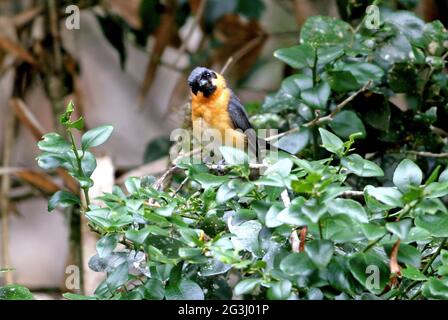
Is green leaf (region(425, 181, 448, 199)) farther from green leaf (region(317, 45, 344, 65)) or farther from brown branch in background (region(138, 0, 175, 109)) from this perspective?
brown branch in background (region(138, 0, 175, 109))

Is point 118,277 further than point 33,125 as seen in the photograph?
No

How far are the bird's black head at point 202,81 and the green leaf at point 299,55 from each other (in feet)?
1.77

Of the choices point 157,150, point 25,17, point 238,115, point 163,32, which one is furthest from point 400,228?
point 25,17

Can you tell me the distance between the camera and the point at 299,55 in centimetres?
192

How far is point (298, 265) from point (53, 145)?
0.54 meters

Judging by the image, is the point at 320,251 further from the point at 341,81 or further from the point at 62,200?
the point at 341,81

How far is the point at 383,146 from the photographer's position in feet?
7.14

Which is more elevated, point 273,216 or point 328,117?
point 328,117

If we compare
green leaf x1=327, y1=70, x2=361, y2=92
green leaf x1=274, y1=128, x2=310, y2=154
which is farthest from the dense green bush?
green leaf x1=327, y1=70, x2=361, y2=92

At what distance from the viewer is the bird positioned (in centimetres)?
238

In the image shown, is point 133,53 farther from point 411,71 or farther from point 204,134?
point 411,71

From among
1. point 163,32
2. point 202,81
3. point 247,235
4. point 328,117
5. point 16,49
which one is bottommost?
point 247,235

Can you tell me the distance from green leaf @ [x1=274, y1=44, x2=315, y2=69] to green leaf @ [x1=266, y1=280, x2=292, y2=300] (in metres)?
0.90

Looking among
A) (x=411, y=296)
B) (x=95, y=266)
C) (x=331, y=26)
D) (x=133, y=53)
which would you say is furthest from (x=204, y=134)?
(x=133, y=53)
